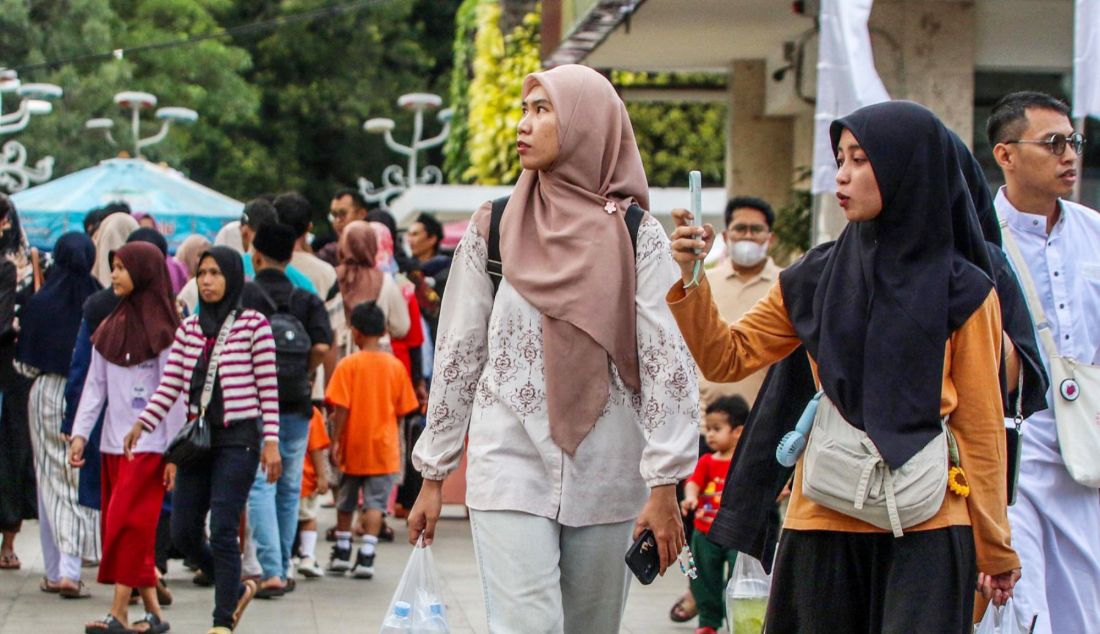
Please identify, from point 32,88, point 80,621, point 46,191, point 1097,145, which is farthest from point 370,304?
point 32,88

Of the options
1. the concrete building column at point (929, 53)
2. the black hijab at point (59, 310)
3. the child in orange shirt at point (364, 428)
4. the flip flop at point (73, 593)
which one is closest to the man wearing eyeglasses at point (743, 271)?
the concrete building column at point (929, 53)

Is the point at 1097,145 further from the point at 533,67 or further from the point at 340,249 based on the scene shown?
the point at 533,67

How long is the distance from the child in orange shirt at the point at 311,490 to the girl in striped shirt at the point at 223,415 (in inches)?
72.2

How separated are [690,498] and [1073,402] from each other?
8.89ft

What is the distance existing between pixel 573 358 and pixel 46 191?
666 inches

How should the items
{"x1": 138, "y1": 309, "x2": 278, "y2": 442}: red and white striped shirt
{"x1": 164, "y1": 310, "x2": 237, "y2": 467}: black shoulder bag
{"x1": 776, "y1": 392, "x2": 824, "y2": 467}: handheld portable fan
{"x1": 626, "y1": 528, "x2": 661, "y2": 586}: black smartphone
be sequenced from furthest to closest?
{"x1": 138, "y1": 309, "x2": 278, "y2": 442}: red and white striped shirt, {"x1": 164, "y1": 310, "x2": 237, "y2": 467}: black shoulder bag, {"x1": 626, "y1": 528, "x2": 661, "y2": 586}: black smartphone, {"x1": 776, "y1": 392, "x2": 824, "y2": 467}: handheld portable fan

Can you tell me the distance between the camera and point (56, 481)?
9547mm

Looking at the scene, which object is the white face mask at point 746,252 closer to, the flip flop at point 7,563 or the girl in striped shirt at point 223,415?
the girl in striped shirt at point 223,415

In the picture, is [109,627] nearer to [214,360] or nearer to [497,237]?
[214,360]

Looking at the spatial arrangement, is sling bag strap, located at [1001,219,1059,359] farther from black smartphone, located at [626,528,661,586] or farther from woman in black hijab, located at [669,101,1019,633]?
black smartphone, located at [626,528,661,586]

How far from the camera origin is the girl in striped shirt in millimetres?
7730

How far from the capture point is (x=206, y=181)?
47.2 meters

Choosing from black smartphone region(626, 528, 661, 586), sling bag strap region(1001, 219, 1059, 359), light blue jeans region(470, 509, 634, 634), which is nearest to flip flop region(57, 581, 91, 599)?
light blue jeans region(470, 509, 634, 634)

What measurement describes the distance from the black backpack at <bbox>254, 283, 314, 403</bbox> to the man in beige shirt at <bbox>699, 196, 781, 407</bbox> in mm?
1894
